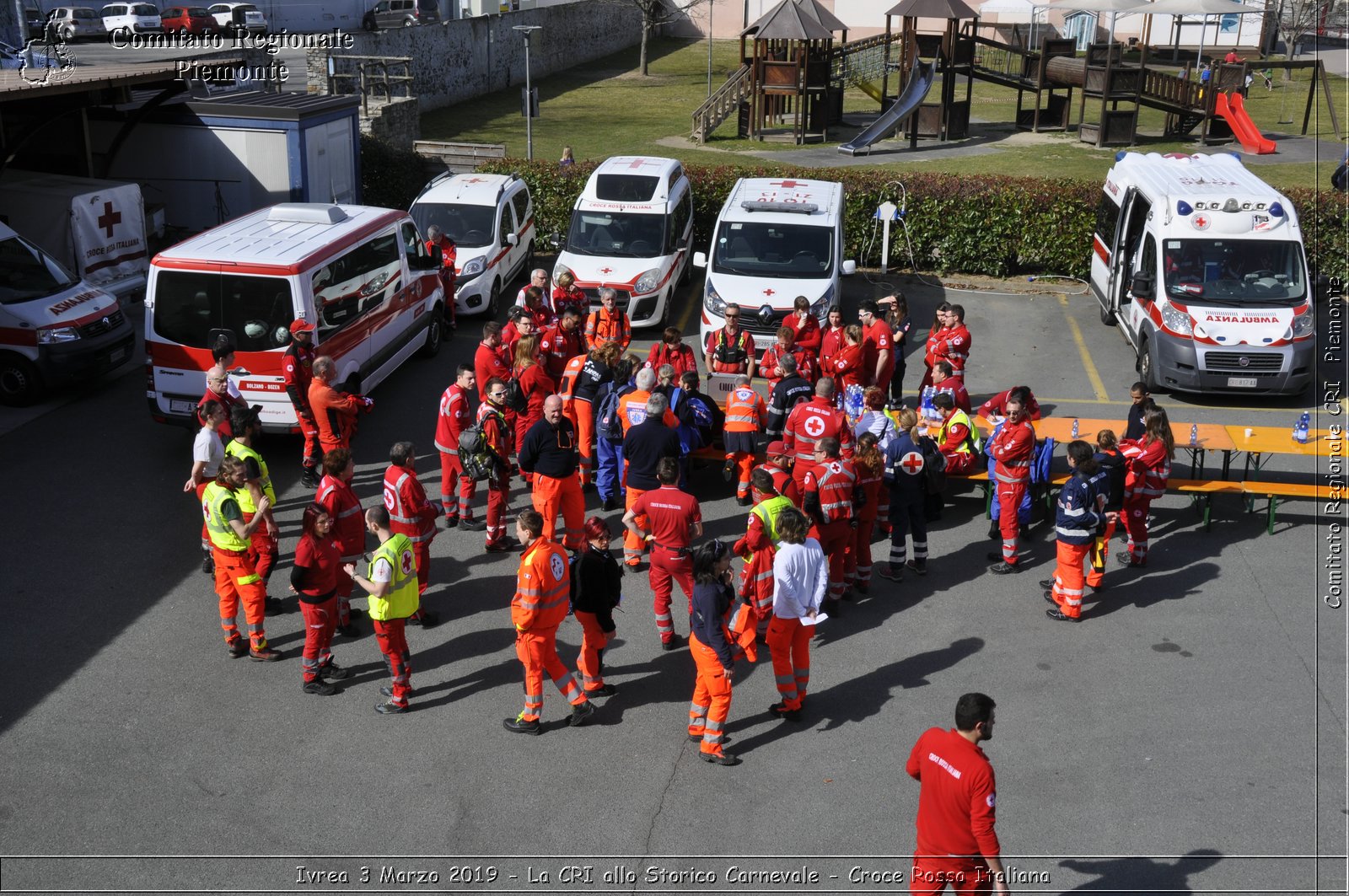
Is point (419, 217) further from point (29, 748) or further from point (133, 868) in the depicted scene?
point (133, 868)

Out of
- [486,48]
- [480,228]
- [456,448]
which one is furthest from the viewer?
[486,48]

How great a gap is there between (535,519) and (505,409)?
3299 millimetres

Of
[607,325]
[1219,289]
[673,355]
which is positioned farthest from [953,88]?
[673,355]

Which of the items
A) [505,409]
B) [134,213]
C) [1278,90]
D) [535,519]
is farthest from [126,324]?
[1278,90]

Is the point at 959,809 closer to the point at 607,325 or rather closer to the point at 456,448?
the point at 456,448

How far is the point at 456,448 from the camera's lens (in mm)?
10766

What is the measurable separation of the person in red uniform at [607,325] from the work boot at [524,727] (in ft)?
19.2

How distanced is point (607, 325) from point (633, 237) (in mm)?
4485

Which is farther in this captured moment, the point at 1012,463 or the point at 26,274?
the point at 26,274

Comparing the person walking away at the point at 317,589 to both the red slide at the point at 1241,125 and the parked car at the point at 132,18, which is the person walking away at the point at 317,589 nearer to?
the red slide at the point at 1241,125

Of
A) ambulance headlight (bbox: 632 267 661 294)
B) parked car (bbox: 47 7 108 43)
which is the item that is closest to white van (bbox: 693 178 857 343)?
ambulance headlight (bbox: 632 267 661 294)

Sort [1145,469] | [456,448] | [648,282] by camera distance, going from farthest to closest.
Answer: [648,282], [456,448], [1145,469]

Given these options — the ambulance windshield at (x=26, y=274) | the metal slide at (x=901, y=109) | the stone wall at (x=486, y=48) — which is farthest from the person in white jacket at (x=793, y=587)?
the stone wall at (x=486, y=48)

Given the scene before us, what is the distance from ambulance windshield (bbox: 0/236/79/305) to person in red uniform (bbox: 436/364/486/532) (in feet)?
21.8
